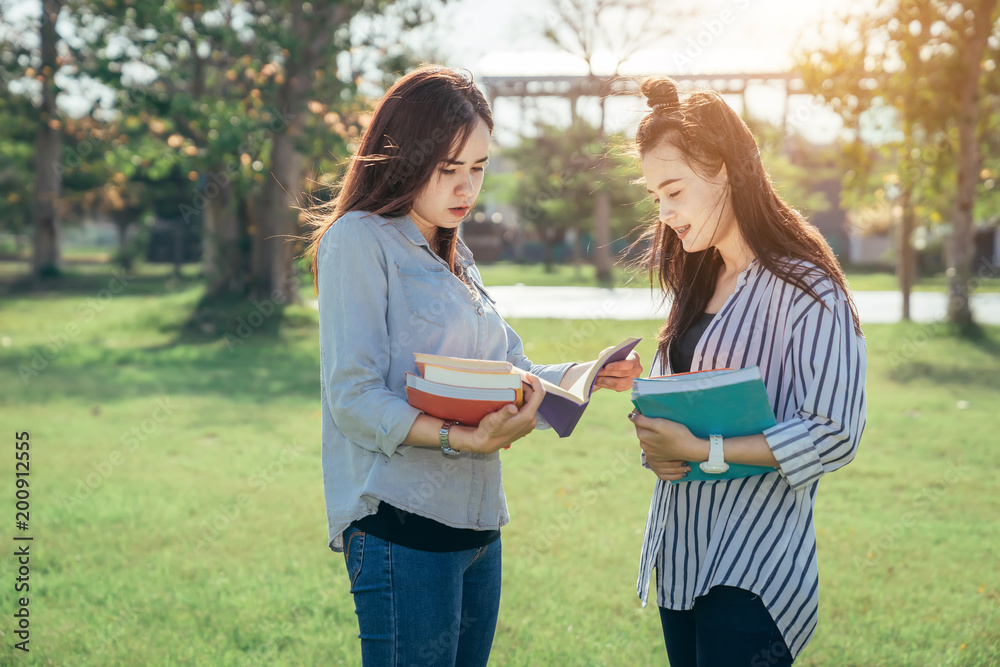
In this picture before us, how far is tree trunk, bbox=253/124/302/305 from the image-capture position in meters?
14.8

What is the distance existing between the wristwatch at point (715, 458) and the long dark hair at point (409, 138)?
877mm

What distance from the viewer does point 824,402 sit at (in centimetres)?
Answer: 184

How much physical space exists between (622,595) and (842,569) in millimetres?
1238

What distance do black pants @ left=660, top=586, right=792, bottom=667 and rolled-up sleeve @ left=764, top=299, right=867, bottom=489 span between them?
A: 30cm

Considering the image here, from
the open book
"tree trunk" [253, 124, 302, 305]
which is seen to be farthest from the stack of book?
"tree trunk" [253, 124, 302, 305]

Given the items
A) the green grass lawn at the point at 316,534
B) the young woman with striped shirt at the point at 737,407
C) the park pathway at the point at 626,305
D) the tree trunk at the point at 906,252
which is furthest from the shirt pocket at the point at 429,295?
the tree trunk at the point at 906,252

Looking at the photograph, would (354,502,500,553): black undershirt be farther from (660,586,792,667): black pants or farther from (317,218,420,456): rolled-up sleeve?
(660,586,792,667): black pants

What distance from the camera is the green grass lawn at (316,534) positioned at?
3.66 meters

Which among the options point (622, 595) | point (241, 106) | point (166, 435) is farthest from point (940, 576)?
point (241, 106)

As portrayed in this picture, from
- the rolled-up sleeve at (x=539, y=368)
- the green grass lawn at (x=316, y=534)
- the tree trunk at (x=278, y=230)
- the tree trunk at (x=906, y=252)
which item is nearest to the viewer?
the rolled-up sleeve at (x=539, y=368)

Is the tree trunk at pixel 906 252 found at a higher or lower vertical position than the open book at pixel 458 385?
higher

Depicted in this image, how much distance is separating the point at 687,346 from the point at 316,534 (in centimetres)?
341

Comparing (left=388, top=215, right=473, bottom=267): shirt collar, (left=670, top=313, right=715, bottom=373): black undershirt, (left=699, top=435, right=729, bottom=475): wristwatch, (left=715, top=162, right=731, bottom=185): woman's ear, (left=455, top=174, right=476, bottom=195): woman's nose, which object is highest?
(left=715, top=162, right=731, bottom=185): woman's ear

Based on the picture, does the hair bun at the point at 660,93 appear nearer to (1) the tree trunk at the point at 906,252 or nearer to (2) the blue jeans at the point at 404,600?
(2) the blue jeans at the point at 404,600
